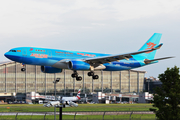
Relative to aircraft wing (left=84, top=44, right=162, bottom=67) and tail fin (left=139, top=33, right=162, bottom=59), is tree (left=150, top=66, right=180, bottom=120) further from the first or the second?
tail fin (left=139, top=33, right=162, bottom=59)

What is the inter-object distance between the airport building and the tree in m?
111

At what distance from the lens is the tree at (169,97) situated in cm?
3869

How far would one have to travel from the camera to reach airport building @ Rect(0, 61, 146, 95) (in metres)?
145

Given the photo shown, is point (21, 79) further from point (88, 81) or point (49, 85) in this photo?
point (88, 81)

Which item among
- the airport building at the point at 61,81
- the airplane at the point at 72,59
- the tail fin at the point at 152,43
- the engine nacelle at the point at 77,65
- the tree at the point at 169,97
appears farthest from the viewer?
the airport building at the point at 61,81

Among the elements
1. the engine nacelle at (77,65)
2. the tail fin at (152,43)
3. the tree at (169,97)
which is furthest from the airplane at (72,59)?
the tree at (169,97)

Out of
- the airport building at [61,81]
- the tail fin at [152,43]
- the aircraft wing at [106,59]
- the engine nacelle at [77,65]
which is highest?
the tail fin at [152,43]

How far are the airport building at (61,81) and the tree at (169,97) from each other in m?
111

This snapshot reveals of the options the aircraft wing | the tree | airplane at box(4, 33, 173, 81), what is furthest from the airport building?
the tree

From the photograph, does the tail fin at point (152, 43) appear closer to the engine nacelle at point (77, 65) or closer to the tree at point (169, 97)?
the engine nacelle at point (77, 65)

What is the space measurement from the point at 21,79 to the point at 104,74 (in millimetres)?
44245

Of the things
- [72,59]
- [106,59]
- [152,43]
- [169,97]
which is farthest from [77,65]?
[152,43]

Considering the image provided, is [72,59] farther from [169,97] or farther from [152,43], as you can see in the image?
[152,43]

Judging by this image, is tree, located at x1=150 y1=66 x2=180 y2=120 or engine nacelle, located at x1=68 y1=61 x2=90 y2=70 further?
engine nacelle, located at x1=68 y1=61 x2=90 y2=70
